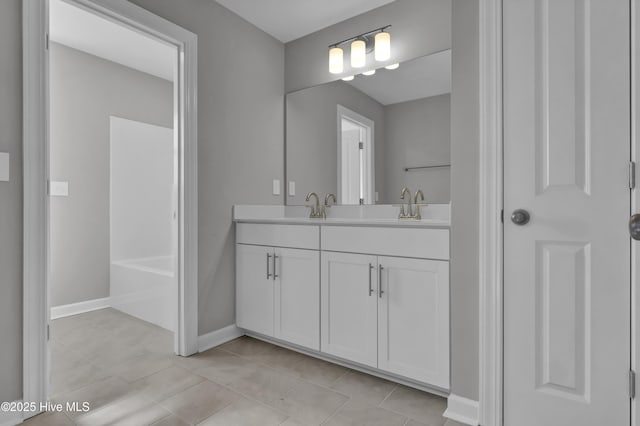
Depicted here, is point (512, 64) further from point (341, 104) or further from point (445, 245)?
point (341, 104)

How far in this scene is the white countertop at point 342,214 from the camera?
216 centimetres

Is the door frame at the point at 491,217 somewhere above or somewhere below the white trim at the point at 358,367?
above

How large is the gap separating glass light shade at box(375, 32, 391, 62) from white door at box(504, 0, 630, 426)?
1024 mm

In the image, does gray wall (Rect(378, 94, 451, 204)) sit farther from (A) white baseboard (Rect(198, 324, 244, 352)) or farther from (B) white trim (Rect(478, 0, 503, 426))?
(A) white baseboard (Rect(198, 324, 244, 352))

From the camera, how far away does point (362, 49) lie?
98.2 inches

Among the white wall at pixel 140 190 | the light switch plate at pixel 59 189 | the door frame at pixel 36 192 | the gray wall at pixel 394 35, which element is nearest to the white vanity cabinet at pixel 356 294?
the door frame at pixel 36 192

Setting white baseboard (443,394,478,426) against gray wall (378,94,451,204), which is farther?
gray wall (378,94,451,204)

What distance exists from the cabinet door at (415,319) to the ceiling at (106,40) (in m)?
2.15

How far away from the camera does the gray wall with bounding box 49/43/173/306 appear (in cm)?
313

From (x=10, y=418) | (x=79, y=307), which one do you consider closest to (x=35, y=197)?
(x=10, y=418)

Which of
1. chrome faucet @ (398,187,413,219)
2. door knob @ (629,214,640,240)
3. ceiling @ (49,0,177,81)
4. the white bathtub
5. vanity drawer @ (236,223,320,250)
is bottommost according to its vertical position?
the white bathtub

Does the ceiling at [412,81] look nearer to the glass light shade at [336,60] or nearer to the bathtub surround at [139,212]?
the glass light shade at [336,60]

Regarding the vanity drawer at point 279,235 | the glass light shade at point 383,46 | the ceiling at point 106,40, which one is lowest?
the vanity drawer at point 279,235

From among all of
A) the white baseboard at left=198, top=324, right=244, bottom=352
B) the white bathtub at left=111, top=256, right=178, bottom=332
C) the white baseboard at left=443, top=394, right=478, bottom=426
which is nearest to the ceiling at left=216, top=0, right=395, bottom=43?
the white bathtub at left=111, top=256, right=178, bottom=332
